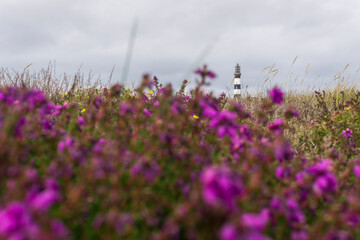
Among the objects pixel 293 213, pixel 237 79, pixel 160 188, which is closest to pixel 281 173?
pixel 293 213

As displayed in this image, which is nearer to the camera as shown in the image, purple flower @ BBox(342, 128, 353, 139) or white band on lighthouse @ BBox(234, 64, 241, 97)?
purple flower @ BBox(342, 128, 353, 139)

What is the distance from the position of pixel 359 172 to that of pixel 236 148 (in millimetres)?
1064

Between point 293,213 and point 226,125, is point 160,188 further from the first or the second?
point 293,213

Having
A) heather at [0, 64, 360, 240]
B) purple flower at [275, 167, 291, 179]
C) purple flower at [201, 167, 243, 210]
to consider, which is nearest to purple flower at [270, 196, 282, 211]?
heather at [0, 64, 360, 240]

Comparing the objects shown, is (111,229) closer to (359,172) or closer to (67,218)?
(67,218)

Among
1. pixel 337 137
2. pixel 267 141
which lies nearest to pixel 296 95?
pixel 337 137

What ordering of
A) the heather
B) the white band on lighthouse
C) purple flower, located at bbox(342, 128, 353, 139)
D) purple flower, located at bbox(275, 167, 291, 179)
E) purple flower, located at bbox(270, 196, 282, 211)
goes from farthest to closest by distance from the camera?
the white band on lighthouse < purple flower, located at bbox(342, 128, 353, 139) < purple flower, located at bbox(275, 167, 291, 179) < purple flower, located at bbox(270, 196, 282, 211) < the heather

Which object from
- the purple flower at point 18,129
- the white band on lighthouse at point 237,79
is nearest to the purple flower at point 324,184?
the purple flower at point 18,129

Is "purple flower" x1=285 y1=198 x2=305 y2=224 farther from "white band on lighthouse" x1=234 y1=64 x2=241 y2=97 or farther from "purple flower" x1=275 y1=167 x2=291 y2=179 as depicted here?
"white band on lighthouse" x1=234 y1=64 x2=241 y2=97

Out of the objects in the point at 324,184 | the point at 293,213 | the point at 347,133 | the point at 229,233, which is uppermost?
the point at 347,133

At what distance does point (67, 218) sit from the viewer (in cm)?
231

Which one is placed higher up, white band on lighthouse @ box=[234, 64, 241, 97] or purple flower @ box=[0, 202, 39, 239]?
white band on lighthouse @ box=[234, 64, 241, 97]

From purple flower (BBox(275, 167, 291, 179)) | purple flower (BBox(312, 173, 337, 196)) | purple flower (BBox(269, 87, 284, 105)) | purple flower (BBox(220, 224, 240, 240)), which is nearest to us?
purple flower (BBox(220, 224, 240, 240))

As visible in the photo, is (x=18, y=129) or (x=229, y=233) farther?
(x=18, y=129)
